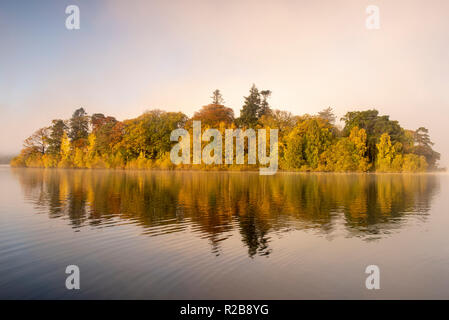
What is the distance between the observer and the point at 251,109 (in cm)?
7294

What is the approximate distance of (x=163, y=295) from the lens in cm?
552

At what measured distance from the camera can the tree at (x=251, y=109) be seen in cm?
7038

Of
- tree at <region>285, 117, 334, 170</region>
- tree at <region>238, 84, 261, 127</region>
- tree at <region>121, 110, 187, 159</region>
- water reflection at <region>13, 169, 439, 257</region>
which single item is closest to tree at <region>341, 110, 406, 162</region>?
tree at <region>285, 117, 334, 170</region>

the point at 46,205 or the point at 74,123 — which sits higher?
the point at 74,123

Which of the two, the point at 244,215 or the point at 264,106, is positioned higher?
the point at 264,106

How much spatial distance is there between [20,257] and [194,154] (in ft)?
183

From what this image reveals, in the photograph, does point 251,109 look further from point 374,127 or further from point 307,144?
point 374,127

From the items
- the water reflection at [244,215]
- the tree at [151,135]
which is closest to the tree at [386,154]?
the tree at [151,135]

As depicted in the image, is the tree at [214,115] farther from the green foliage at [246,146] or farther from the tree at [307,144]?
the tree at [307,144]

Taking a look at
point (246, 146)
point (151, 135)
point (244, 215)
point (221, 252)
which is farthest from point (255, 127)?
point (221, 252)

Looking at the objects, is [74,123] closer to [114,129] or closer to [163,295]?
[114,129]

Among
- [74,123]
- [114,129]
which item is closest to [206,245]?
[114,129]

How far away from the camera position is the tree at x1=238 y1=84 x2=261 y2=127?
70.4 m
